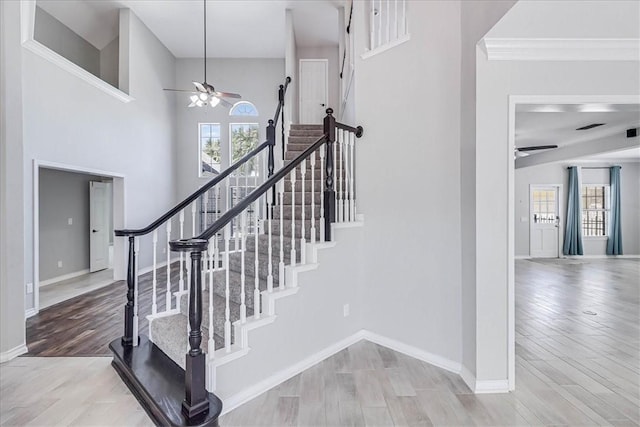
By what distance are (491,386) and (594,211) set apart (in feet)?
30.1

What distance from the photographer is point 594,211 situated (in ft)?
28.0

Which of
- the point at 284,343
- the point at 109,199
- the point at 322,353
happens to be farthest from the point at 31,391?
the point at 109,199

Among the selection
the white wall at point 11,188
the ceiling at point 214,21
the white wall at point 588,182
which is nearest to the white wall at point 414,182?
the white wall at point 11,188

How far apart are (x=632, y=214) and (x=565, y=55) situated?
31.1 feet

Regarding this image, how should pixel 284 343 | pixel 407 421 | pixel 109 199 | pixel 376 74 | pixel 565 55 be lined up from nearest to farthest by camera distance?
pixel 407 421, pixel 565 55, pixel 284 343, pixel 376 74, pixel 109 199

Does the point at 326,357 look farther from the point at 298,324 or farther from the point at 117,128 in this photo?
the point at 117,128

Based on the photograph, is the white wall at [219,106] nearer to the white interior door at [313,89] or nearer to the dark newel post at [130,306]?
the white interior door at [313,89]

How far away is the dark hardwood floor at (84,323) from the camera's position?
2971 millimetres

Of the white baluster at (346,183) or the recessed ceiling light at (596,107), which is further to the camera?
the white baluster at (346,183)

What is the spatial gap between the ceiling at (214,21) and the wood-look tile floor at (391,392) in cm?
634

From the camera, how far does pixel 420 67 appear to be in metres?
2.74

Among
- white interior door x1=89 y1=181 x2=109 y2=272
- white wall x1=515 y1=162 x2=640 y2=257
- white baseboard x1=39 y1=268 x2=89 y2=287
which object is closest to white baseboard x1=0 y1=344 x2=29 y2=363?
white baseboard x1=39 y1=268 x2=89 y2=287

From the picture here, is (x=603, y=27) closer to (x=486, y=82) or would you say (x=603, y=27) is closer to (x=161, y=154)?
(x=486, y=82)

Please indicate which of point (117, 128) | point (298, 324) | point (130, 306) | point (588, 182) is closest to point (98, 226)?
point (117, 128)
